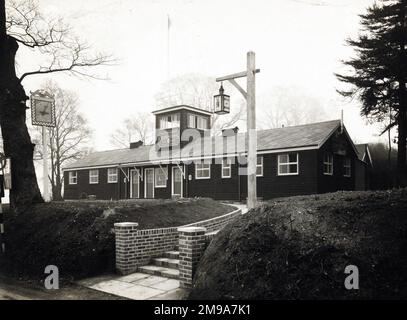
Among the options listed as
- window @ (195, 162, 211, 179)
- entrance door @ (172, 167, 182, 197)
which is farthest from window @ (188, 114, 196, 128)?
window @ (195, 162, 211, 179)

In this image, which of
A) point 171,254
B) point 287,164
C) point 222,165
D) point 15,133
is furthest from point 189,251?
point 222,165

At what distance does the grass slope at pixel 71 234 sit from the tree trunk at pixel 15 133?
2.25 feet

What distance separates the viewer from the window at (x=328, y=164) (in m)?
21.1

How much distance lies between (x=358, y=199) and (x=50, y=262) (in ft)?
23.1

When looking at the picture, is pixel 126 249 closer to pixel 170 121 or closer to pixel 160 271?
pixel 160 271

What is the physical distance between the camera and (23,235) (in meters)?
10.4

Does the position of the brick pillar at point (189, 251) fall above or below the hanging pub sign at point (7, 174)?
below

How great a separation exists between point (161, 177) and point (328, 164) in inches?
463

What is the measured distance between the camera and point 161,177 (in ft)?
89.8

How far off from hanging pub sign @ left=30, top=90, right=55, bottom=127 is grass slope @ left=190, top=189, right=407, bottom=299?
973 cm

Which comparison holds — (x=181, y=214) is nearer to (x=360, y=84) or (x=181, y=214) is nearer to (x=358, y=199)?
(x=358, y=199)

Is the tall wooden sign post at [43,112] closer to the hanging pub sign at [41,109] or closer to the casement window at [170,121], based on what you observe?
the hanging pub sign at [41,109]

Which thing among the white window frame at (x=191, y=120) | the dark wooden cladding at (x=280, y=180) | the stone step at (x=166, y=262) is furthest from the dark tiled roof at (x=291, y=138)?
the stone step at (x=166, y=262)

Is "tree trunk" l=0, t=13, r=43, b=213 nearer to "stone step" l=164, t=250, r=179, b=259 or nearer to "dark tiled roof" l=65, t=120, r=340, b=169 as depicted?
"stone step" l=164, t=250, r=179, b=259
